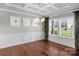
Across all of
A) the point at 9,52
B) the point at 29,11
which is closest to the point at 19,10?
the point at 29,11

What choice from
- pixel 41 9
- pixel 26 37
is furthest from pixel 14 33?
pixel 41 9

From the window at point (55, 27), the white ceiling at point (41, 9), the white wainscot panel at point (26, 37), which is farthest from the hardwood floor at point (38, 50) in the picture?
the white ceiling at point (41, 9)

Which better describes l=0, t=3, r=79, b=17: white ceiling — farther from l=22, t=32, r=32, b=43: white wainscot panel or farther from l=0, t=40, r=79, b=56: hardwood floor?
l=0, t=40, r=79, b=56: hardwood floor

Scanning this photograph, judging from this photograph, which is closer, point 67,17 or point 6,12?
point 6,12

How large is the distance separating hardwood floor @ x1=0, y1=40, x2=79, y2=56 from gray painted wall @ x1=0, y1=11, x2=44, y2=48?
3.1 inches

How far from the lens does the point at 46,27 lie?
1414mm

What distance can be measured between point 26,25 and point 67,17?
0.78 metres

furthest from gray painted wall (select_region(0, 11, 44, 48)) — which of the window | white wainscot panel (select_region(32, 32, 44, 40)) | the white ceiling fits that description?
the window

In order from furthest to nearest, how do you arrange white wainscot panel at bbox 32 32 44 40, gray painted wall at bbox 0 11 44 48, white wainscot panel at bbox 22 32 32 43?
1. white wainscot panel at bbox 32 32 44 40
2. white wainscot panel at bbox 22 32 32 43
3. gray painted wall at bbox 0 11 44 48

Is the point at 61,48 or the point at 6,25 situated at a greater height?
the point at 6,25

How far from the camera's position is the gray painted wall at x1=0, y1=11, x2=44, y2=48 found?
3.60 feet

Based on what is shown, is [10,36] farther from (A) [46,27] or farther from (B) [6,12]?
(A) [46,27]

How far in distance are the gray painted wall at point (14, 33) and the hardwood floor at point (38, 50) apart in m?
0.08

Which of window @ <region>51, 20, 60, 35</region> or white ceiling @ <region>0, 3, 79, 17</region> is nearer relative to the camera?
white ceiling @ <region>0, 3, 79, 17</region>
